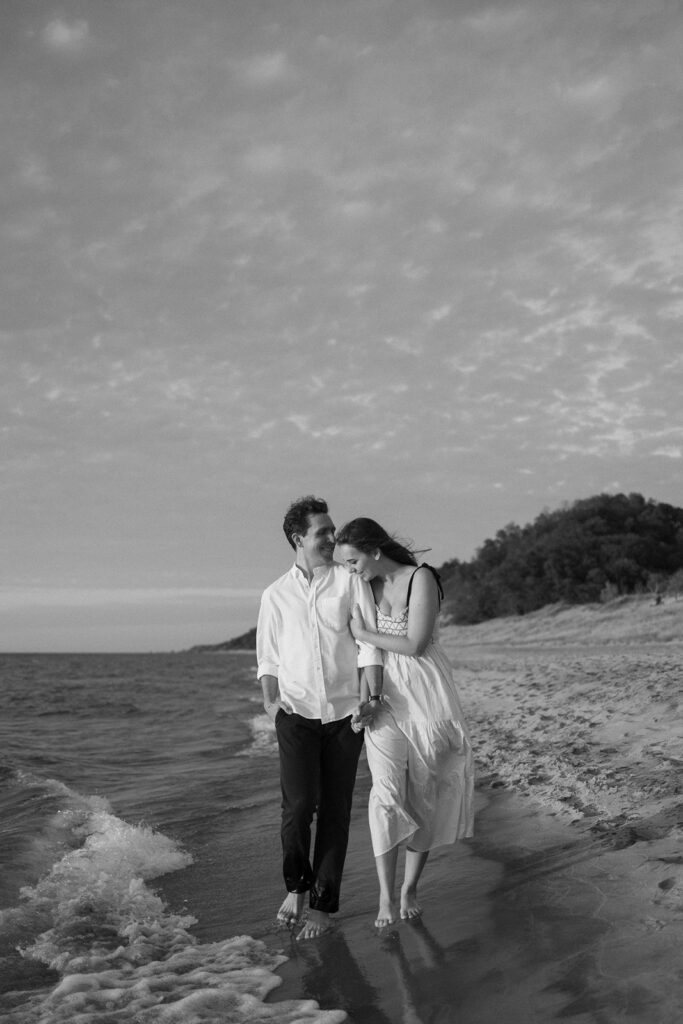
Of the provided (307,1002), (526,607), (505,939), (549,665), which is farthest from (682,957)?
(526,607)

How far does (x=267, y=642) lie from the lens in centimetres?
487

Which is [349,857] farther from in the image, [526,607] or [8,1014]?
[526,607]

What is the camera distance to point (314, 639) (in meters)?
4.64

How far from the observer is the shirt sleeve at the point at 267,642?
483cm

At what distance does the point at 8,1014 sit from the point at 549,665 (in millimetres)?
16238

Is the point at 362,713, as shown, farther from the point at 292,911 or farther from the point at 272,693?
the point at 292,911

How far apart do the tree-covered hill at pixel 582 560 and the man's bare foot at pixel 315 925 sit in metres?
35.8

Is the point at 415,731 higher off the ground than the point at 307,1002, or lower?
higher

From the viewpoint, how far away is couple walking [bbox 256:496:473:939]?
4.58 meters

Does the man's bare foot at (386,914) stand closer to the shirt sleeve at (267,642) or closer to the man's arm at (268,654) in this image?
the man's arm at (268,654)

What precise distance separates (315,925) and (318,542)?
2.04m

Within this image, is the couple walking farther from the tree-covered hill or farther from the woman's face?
the tree-covered hill

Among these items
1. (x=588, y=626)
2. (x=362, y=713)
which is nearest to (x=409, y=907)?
(x=362, y=713)

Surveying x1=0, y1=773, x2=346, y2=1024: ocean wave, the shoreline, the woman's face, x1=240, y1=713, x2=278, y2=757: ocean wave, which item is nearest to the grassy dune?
x1=240, y1=713, x2=278, y2=757: ocean wave
